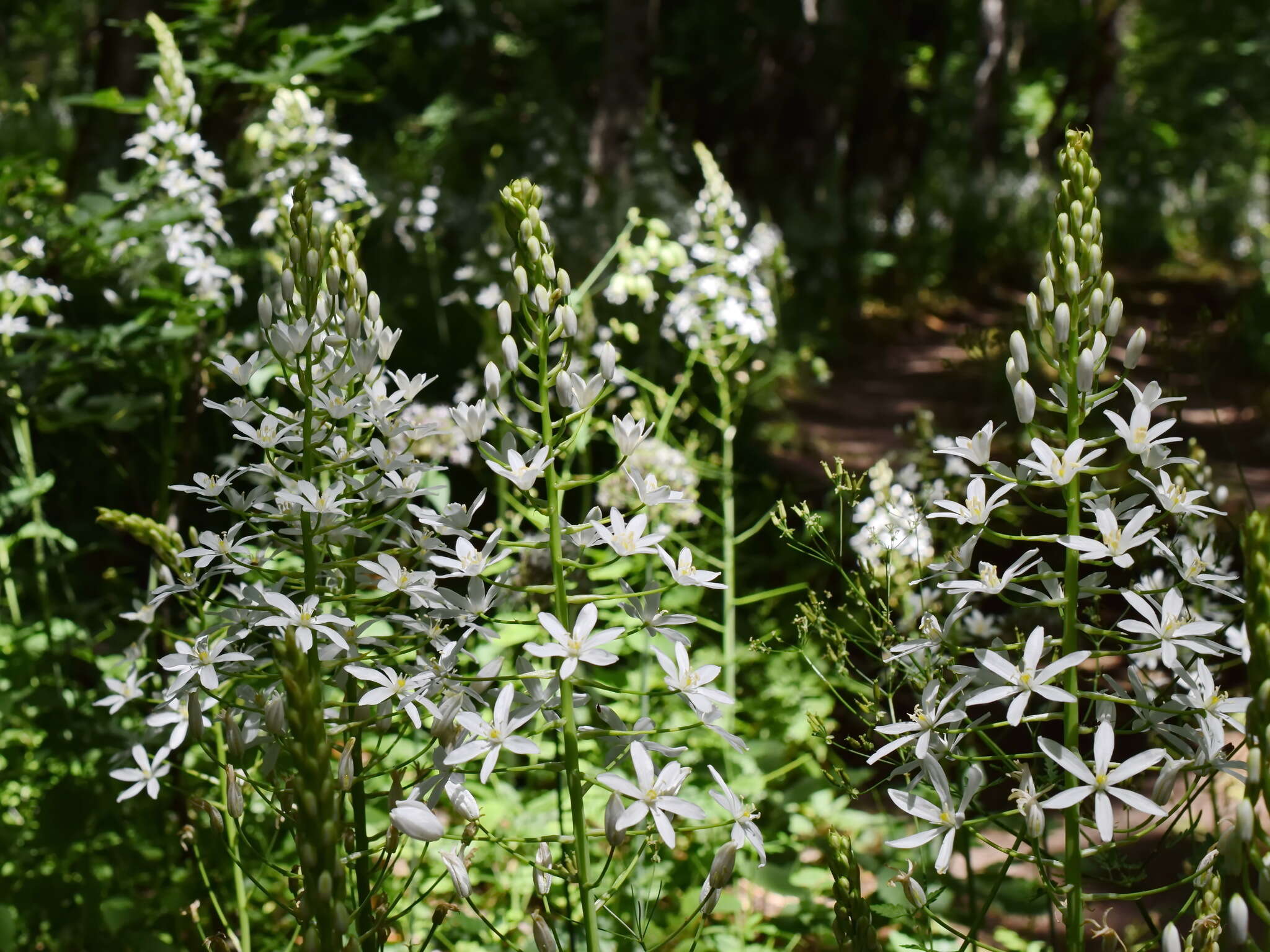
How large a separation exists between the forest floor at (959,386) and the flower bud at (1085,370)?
3.44 feet

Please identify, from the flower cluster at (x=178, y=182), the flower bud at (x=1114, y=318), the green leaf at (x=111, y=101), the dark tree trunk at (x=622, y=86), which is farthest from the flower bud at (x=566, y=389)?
the dark tree trunk at (x=622, y=86)

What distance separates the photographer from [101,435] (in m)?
3.76

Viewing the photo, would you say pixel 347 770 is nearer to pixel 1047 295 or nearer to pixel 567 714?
Answer: pixel 567 714

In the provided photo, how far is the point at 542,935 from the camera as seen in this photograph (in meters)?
1.23

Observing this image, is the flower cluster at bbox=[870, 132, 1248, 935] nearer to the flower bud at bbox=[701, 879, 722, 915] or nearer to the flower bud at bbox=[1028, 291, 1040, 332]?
the flower bud at bbox=[1028, 291, 1040, 332]

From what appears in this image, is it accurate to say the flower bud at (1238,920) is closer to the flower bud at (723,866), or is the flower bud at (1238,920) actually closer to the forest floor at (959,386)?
the flower bud at (723,866)

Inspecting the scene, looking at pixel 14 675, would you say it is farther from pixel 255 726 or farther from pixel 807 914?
pixel 807 914

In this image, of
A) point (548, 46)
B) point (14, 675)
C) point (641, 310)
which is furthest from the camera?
point (548, 46)

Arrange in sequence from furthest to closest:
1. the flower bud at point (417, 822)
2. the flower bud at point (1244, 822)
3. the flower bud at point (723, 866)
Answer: the flower bud at point (723, 866)
the flower bud at point (417, 822)
the flower bud at point (1244, 822)

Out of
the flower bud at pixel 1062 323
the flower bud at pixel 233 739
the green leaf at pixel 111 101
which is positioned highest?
the green leaf at pixel 111 101

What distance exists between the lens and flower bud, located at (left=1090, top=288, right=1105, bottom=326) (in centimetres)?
132

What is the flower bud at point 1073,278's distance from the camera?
4.33ft

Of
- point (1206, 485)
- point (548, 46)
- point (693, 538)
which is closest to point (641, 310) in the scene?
point (693, 538)

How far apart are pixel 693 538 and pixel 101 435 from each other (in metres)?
2.21
